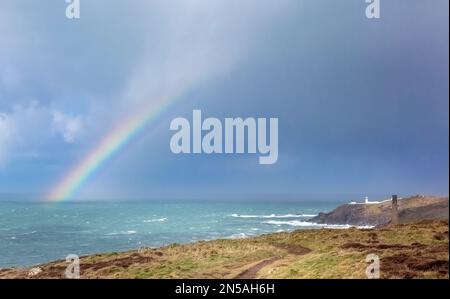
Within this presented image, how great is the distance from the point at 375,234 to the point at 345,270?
21858mm

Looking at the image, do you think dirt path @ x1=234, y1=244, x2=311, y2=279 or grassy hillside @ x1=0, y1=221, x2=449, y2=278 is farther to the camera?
dirt path @ x1=234, y1=244, x2=311, y2=279

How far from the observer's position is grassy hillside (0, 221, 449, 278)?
2447 cm

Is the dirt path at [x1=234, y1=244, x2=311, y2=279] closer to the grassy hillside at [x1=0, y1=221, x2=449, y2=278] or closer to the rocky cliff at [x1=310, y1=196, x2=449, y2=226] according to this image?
the grassy hillside at [x1=0, y1=221, x2=449, y2=278]

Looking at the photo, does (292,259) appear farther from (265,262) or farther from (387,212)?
(387,212)

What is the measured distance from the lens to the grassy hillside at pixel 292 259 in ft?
80.3

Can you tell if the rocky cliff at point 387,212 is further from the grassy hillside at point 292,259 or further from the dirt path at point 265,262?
the dirt path at point 265,262

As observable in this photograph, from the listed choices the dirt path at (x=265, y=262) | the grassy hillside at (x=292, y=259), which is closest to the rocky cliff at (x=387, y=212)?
the grassy hillside at (x=292, y=259)

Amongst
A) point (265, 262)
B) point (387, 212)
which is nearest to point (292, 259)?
point (265, 262)

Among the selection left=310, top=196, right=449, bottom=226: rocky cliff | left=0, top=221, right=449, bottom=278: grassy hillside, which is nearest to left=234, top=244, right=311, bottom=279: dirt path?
left=0, top=221, right=449, bottom=278: grassy hillside

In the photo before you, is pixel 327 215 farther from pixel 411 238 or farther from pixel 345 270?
pixel 345 270

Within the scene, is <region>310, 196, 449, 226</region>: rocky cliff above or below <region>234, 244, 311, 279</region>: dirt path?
below
